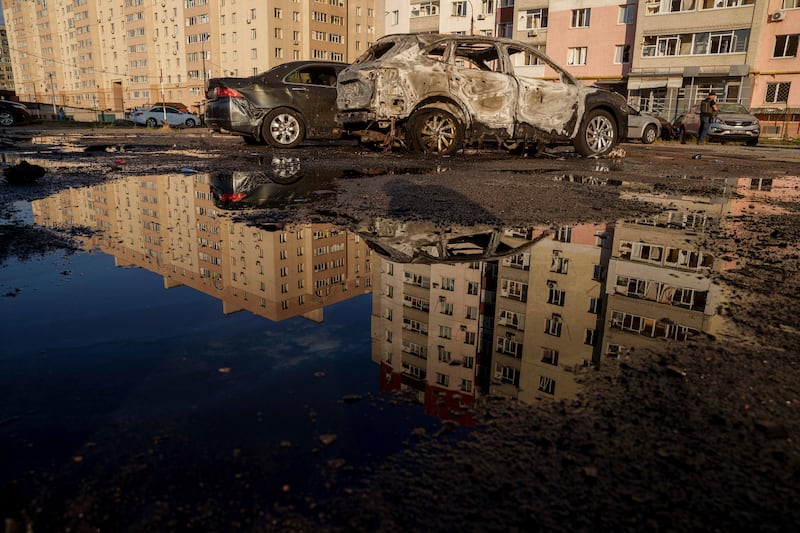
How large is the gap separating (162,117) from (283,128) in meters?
31.0

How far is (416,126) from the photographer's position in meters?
9.45

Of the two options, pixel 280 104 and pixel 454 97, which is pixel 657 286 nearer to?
pixel 454 97

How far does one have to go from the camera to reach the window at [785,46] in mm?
35594

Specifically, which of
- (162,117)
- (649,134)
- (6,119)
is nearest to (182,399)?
(649,134)

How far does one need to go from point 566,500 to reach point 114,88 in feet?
374

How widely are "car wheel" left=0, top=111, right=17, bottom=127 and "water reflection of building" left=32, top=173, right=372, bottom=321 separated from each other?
92.4ft

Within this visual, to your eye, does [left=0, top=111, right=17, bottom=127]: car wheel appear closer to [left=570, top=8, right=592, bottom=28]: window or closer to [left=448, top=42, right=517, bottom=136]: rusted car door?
[left=448, top=42, right=517, bottom=136]: rusted car door

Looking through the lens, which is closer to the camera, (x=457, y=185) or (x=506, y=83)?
(x=457, y=185)

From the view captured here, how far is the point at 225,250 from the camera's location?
11.3 feet

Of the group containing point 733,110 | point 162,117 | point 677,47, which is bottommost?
point 162,117

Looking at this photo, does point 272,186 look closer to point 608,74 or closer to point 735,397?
point 735,397

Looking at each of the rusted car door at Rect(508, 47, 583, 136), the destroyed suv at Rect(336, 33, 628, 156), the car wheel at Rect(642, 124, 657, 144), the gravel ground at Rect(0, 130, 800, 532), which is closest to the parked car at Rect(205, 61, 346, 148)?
the destroyed suv at Rect(336, 33, 628, 156)

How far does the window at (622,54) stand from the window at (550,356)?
1794 inches

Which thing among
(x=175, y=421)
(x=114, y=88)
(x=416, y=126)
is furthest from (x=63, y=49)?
(x=175, y=421)
